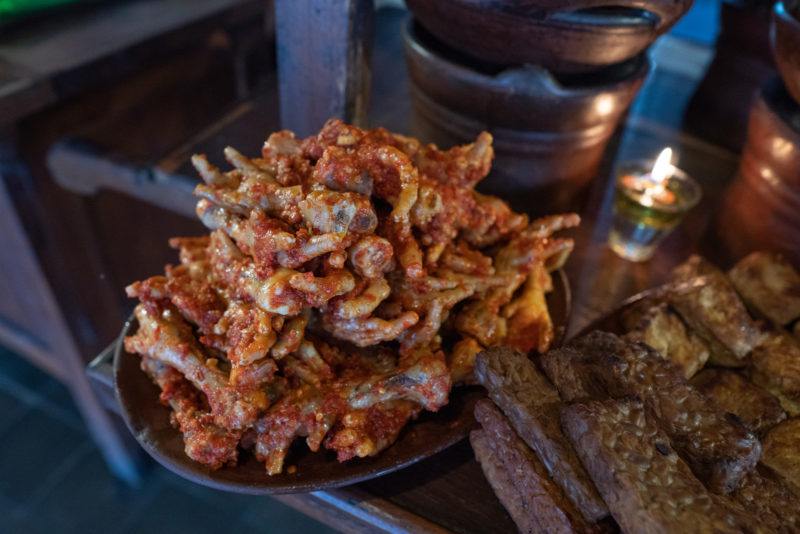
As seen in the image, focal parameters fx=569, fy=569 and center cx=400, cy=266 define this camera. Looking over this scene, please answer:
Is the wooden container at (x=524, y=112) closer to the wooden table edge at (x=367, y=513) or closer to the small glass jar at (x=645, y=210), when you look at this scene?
the small glass jar at (x=645, y=210)

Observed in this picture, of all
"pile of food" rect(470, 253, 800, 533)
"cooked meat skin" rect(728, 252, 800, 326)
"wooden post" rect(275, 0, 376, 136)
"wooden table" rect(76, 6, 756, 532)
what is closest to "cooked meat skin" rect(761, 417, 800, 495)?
"pile of food" rect(470, 253, 800, 533)

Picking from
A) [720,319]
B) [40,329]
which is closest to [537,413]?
[720,319]

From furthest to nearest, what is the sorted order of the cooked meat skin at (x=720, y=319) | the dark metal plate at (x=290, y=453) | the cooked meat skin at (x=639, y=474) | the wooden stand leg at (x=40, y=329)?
the wooden stand leg at (x=40, y=329) < the cooked meat skin at (x=720, y=319) < the dark metal plate at (x=290, y=453) < the cooked meat skin at (x=639, y=474)

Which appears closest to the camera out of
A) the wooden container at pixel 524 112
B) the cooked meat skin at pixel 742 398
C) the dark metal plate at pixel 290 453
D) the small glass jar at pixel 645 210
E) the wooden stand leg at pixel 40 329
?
the dark metal plate at pixel 290 453

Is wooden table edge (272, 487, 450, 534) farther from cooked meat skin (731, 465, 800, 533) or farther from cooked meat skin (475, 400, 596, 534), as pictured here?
cooked meat skin (731, 465, 800, 533)

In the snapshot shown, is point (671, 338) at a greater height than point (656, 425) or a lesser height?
lesser

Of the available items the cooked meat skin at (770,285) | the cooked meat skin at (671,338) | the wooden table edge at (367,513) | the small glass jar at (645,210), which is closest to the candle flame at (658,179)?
the small glass jar at (645,210)

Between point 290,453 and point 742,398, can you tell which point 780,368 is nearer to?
point 742,398
